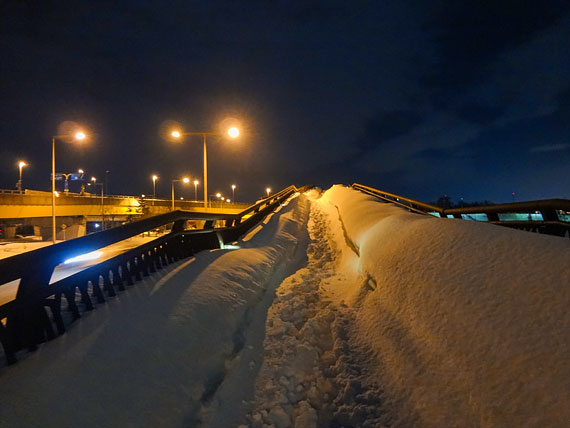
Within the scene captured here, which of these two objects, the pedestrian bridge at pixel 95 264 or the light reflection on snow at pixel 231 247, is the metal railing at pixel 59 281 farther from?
the light reflection on snow at pixel 231 247

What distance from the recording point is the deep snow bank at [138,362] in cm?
183

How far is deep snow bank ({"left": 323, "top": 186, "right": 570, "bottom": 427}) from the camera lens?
1825 millimetres

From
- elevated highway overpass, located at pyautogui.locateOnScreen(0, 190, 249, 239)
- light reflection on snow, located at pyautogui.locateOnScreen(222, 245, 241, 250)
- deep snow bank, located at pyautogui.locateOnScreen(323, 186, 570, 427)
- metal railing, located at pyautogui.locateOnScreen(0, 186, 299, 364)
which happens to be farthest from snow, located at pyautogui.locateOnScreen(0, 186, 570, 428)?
elevated highway overpass, located at pyautogui.locateOnScreen(0, 190, 249, 239)

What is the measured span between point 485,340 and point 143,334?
321cm

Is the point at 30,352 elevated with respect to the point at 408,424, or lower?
elevated

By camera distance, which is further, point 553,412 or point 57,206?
point 57,206

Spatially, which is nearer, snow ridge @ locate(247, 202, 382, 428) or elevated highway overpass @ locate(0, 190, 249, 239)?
snow ridge @ locate(247, 202, 382, 428)

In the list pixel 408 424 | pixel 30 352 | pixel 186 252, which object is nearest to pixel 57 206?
pixel 186 252

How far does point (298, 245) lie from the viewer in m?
7.90

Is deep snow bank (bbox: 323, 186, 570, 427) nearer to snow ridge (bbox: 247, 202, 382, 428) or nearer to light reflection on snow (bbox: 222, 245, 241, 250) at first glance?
snow ridge (bbox: 247, 202, 382, 428)

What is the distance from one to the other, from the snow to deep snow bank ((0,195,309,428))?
0.03ft

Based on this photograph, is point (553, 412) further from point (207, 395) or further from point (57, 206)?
point (57, 206)

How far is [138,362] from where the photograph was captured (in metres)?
2.34

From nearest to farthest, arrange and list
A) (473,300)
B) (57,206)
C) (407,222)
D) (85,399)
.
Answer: (85,399), (473,300), (407,222), (57,206)
